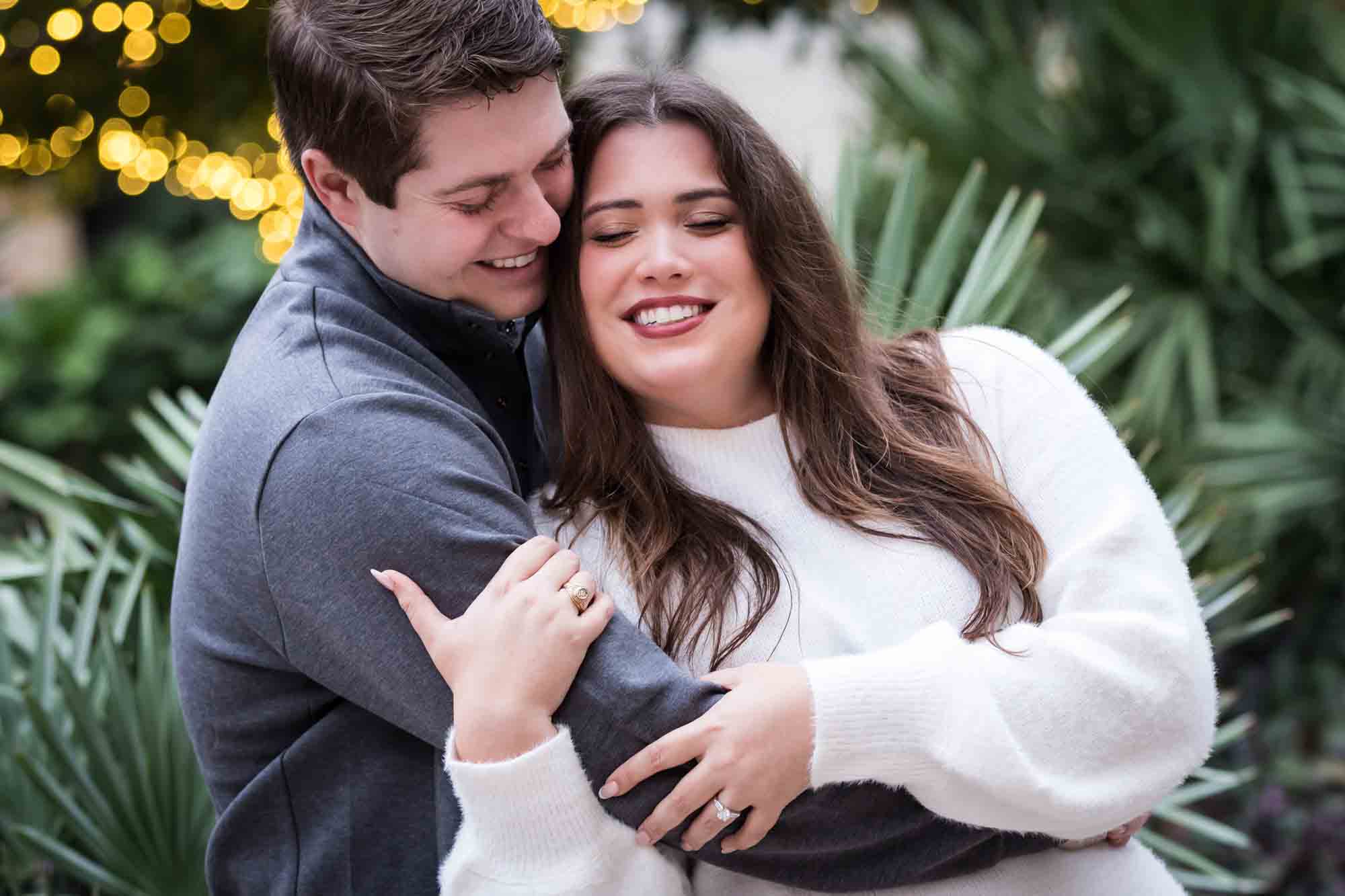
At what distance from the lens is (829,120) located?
26.2ft

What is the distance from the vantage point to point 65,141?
4.35 m

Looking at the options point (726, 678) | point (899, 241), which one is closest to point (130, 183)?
point (899, 241)

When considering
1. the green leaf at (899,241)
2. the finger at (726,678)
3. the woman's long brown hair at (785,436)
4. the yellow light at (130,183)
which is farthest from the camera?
the yellow light at (130,183)

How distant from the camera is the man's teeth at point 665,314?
2137 millimetres

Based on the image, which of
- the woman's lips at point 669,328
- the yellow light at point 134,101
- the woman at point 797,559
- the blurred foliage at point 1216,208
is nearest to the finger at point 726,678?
the woman at point 797,559

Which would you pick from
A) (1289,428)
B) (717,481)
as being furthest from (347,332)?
(1289,428)

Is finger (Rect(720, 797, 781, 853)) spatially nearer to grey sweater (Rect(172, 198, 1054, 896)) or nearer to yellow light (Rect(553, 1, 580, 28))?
grey sweater (Rect(172, 198, 1054, 896))

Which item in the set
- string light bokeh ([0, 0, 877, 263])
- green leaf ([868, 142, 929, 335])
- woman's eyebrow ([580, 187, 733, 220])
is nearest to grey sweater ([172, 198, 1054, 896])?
woman's eyebrow ([580, 187, 733, 220])

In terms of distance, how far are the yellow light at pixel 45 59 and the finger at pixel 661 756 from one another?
324 centimetres

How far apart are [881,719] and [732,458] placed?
0.58 m

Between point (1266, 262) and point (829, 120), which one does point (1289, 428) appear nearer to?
point (1266, 262)

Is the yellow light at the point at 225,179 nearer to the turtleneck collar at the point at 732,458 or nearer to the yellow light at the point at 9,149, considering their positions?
the yellow light at the point at 9,149

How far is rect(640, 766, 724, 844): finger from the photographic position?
174 centimetres

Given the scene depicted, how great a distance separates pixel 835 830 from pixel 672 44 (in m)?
4.36
